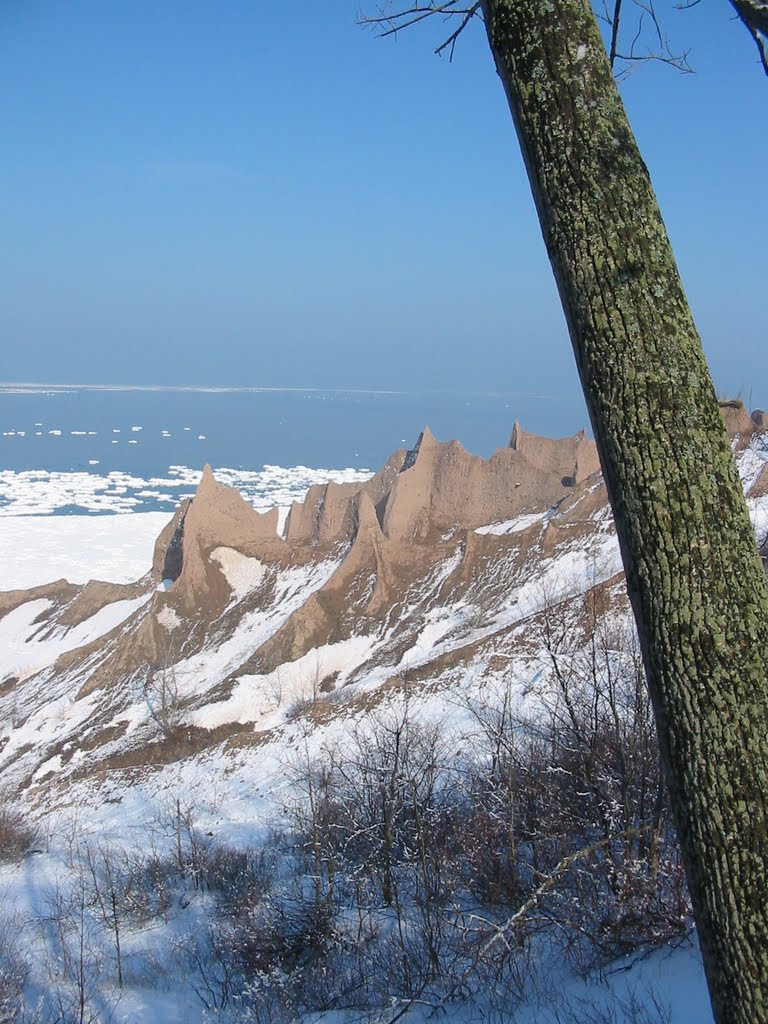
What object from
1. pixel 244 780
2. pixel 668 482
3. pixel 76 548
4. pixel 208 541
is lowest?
pixel 244 780

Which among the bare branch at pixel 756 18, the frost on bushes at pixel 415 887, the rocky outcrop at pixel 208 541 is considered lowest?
the frost on bushes at pixel 415 887

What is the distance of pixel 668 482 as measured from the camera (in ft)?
7.50

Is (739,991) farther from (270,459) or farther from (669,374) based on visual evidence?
(270,459)

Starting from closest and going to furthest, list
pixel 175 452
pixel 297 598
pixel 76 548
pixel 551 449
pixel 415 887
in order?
1. pixel 415 887
2. pixel 297 598
3. pixel 551 449
4. pixel 76 548
5. pixel 175 452

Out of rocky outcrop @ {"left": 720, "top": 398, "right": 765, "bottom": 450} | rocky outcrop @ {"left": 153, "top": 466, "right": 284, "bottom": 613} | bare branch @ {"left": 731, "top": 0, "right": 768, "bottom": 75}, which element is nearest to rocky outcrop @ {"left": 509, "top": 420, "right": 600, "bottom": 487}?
rocky outcrop @ {"left": 720, "top": 398, "right": 765, "bottom": 450}

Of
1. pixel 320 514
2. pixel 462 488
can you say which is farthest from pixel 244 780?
pixel 462 488

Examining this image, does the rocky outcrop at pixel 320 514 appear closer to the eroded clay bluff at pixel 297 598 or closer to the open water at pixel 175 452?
the eroded clay bluff at pixel 297 598

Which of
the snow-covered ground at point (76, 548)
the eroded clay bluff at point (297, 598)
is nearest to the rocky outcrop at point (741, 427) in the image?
the eroded clay bluff at point (297, 598)

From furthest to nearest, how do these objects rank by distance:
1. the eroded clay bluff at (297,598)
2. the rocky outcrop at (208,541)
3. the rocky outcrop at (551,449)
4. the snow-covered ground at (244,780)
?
1. the rocky outcrop at (551,449)
2. the rocky outcrop at (208,541)
3. the eroded clay bluff at (297,598)
4. the snow-covered ground at (244,780)

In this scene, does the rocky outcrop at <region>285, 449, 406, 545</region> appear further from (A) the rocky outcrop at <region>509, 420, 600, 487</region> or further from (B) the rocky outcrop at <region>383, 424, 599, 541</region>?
(A) the rocky outcrop at <region>509, 420, 600, 487</region>

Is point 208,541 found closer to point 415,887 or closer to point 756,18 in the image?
point 415,887

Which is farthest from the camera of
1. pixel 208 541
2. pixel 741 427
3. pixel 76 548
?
pixel 76 548

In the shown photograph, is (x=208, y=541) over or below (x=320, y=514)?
below

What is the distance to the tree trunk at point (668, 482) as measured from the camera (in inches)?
88.5
